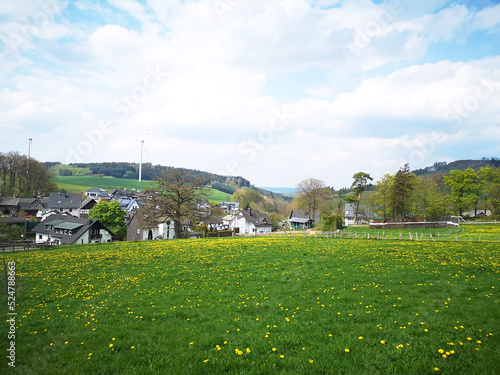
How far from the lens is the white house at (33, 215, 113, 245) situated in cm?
5662

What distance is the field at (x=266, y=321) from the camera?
6.41 meters

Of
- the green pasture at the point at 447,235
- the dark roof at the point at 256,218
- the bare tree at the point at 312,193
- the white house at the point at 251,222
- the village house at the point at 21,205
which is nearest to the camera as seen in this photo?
the green pasture at the point at 447,235

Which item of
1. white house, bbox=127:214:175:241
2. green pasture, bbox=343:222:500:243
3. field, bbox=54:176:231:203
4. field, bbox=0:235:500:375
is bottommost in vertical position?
white house, bbox=127:214:175:241

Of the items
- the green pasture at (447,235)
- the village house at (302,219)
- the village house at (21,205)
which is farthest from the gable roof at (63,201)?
the green pasture at (447,235)

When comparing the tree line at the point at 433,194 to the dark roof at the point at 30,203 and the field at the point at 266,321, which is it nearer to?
the field at the point at 266,321

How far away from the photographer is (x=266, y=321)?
29.4 ft

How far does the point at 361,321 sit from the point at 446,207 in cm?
7361

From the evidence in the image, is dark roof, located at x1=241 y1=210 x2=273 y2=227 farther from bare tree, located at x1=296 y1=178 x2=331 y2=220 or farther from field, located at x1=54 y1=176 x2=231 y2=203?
field, located at x1=54 y1=176 x2=231 y2=203

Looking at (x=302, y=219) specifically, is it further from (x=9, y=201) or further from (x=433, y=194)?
(x=9, y=201)

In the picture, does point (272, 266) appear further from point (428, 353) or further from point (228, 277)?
point (428, 353)

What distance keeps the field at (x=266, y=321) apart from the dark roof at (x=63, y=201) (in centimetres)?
9635

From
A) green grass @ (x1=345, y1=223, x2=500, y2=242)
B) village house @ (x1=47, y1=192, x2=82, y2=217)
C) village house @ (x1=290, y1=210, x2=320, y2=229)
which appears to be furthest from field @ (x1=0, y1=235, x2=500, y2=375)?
village house @ (x1=47, y1=192, x2=82, y2=217)

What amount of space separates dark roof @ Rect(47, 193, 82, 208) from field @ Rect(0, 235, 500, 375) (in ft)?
316

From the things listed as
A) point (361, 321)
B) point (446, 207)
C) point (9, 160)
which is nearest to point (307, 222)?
point (446, 207)
